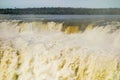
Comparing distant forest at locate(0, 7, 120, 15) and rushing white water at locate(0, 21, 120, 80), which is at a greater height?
distant forest at locate(0, 7, 120, 15)

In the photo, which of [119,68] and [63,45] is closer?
[119,68]

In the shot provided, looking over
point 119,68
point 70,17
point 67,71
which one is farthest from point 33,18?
point 119,68

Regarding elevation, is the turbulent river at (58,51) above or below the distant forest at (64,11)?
below

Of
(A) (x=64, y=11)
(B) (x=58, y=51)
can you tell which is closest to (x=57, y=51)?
(B) (x=58, y=51)

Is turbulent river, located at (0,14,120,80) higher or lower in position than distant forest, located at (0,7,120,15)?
lower

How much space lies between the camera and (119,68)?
10.1ft

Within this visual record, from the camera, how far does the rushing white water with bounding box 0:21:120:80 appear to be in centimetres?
315

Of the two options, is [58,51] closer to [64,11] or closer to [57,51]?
[57,51]

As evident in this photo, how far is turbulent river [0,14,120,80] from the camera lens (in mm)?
3150

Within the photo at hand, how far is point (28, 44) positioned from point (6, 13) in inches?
13.2

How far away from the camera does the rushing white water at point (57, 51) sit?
3.15 metres

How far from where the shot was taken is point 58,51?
10.8 ft
